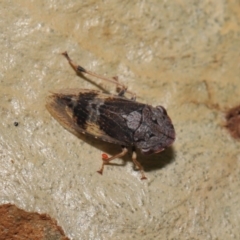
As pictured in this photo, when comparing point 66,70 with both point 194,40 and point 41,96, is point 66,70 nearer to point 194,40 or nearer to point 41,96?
point 41,96

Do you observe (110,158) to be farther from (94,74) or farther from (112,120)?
(94,74)

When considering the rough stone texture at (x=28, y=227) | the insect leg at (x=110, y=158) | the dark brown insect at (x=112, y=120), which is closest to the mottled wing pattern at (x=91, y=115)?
the dark brown insect at (x=112, y=120)

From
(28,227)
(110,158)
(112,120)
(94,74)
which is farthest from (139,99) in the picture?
(28,227)

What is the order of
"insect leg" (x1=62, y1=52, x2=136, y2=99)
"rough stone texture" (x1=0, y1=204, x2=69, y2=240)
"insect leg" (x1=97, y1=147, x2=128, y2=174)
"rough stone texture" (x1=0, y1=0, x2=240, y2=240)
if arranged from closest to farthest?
"rough stone texture" (x1=0, y1=204, x2=69, y2=240), "rough stone texture" (x1=0, y1=0, x2=240, y2=240), "insect leg" (x1=97, y1=147, x2=128, y2=174), "insect leg" (x1=62, y1=52, x2=136, y2=99)

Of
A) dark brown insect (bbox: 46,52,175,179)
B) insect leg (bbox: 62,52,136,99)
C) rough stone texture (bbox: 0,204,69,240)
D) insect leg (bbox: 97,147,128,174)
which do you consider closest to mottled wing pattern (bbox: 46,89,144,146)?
dark brown insect (bbox: 46,52,175,179)

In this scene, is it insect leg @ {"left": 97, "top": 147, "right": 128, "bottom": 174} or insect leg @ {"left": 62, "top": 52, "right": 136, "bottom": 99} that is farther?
insect leg @ {"left": 62, "top": 52, "right": 136, "bottom": 99}

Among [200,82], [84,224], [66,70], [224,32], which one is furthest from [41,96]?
[224,32]

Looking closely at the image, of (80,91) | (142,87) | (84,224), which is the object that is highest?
(80,91)

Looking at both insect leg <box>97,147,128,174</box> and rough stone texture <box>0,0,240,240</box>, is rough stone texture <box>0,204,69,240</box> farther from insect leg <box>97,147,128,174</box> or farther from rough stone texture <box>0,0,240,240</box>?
insect leg <box>97,147,128,174</box>

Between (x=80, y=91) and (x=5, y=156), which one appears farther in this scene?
(x=80, y=91)
